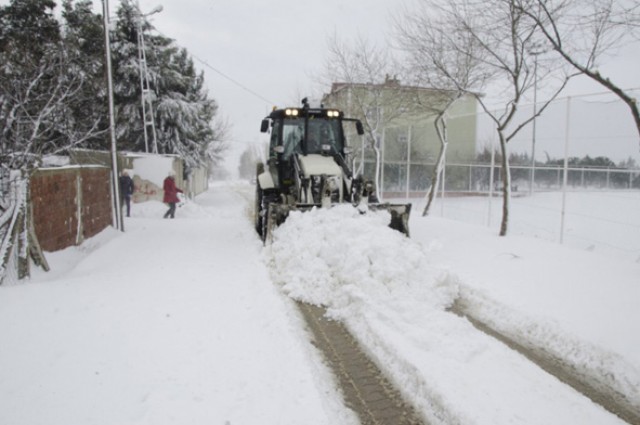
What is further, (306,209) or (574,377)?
(306,209)

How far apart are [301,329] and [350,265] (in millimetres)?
1581

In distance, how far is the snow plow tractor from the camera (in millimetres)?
9219

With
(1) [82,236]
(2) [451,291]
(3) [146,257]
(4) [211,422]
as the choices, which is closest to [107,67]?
(1) [82,236]

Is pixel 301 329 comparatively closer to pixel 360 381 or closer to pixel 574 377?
pixel 360 381

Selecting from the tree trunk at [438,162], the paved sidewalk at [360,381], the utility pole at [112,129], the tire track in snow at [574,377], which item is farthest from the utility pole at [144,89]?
the tire track in snow at [574,377]

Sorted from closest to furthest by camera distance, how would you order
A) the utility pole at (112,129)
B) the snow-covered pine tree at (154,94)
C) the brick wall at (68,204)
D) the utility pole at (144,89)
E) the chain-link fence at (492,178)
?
the brick wall at (68,204) < the chain-link fence at (492,178) < the utility pole at (112,129) < the utility pole at (144,89) < the snow-covered pine tree at (154,94)

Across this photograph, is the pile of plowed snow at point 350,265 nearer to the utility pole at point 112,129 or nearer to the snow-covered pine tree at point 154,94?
the utility pole at point 112,129

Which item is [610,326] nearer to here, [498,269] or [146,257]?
[498,269]

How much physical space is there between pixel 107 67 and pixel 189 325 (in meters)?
8.93

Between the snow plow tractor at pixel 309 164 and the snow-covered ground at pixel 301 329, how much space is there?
1130 mm

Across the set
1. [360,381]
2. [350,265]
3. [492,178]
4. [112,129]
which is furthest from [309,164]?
[360,381]

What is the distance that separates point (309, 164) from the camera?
31.4 feet

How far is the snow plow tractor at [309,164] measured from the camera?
9.22 metres

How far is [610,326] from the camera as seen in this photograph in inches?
200
